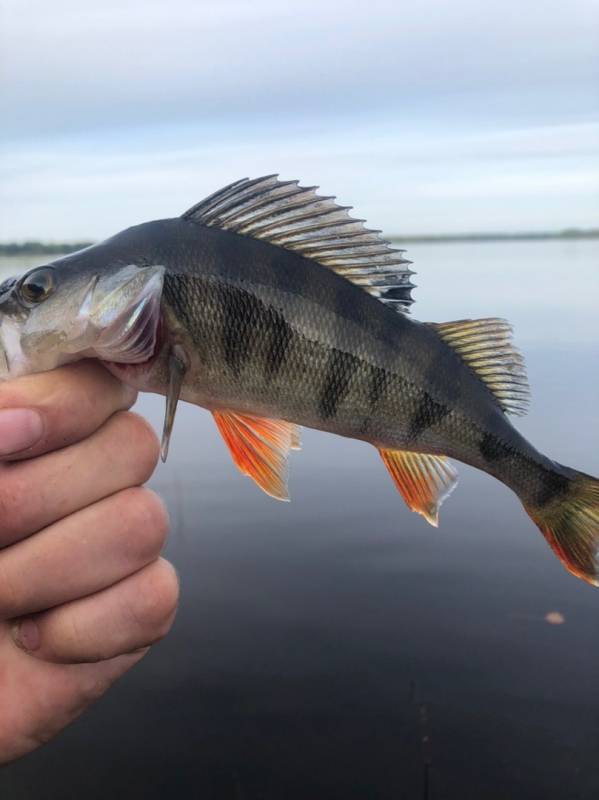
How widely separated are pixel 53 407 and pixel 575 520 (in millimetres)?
1953

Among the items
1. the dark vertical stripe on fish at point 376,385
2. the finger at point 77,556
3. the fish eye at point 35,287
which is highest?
the fish eye at point 35,287

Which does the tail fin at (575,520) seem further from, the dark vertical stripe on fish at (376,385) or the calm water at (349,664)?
the calm water at (349,664)

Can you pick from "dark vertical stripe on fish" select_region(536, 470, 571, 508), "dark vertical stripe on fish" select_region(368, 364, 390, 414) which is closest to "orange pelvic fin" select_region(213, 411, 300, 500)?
"dark vertical stripe on fish" select_region(368, 364, 390, 414)

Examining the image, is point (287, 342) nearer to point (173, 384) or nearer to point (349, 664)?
point (173, 384)

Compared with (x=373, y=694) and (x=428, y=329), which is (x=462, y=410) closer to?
(x=428, y=329)

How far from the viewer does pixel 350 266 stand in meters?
2.48

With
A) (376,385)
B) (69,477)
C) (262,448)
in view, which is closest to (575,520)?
(376,385)

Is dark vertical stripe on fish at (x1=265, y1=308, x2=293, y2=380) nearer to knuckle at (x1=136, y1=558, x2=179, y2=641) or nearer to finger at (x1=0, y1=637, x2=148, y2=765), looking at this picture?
knuckle at (x1=136, y1=558, x2=179, y2=641)

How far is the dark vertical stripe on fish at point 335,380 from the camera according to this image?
2400 millimetres

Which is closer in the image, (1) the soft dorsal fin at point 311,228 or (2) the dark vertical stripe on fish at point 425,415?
(1) the soft dorsal fin at point 311,228

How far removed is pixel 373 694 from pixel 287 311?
5.16m

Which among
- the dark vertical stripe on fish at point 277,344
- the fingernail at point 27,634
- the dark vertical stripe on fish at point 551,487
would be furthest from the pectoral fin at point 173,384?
the dark vertical stripe on fish at point 551,487

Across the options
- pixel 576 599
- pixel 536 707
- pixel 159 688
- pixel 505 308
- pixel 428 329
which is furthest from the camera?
pixel 505 308

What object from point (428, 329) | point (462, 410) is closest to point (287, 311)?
point (428, 329)
